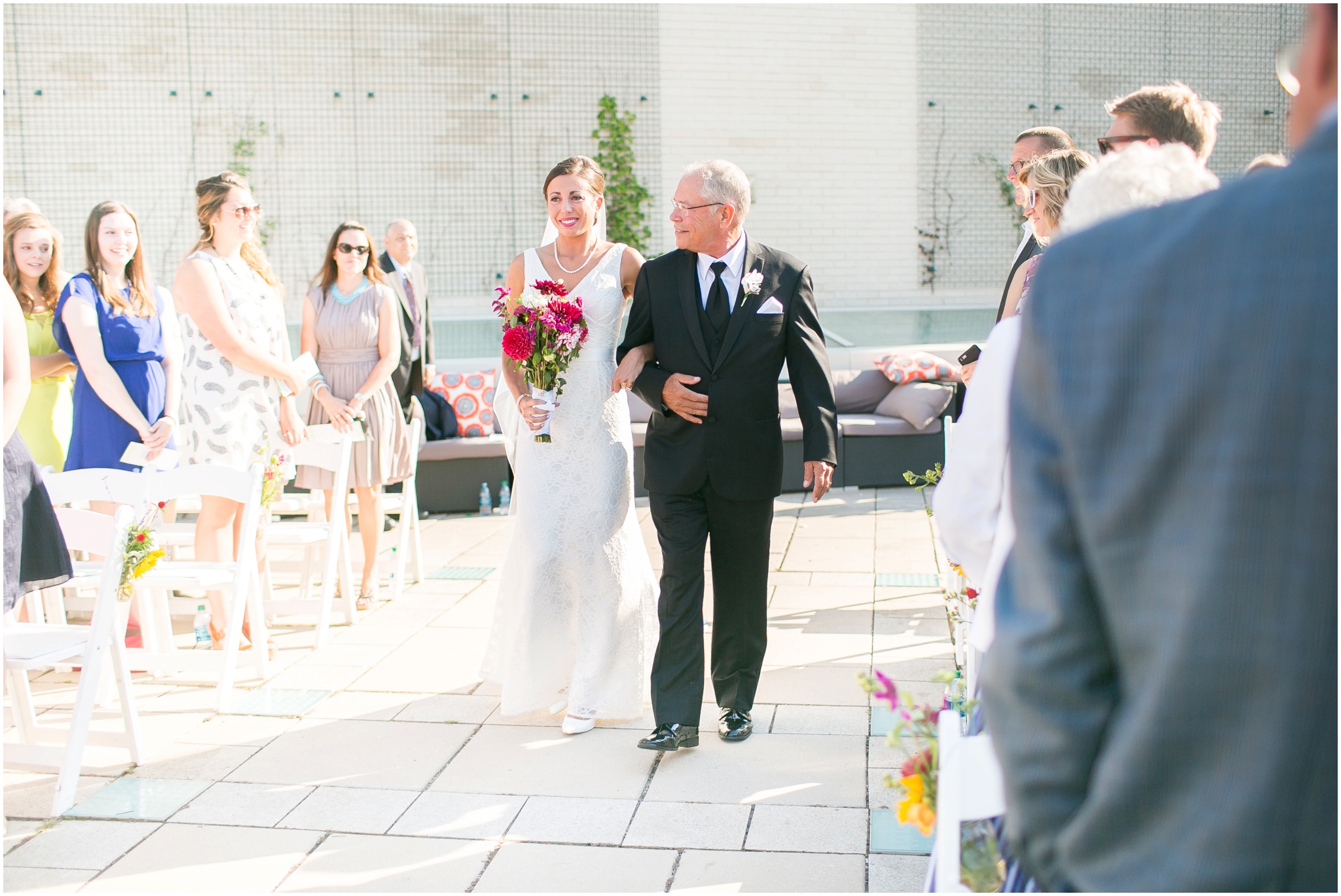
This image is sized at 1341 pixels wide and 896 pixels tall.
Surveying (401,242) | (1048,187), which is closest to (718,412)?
(1048,187)

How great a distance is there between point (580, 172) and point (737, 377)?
902 millimetres

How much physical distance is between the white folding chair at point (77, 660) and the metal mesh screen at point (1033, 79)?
12.1 meters

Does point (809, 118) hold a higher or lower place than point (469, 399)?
higher

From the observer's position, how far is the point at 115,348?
4.58m

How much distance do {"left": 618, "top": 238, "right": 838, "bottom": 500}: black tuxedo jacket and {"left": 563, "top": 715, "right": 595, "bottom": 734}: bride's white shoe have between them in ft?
2.73

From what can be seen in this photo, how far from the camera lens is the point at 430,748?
3.63 meters

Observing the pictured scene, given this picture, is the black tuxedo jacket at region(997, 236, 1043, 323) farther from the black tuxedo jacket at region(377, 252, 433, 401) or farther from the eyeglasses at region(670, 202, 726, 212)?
the black tuxedo jacket at region(377, 252, 433, 401)

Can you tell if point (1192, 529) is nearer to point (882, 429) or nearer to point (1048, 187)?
point (1048, 187)

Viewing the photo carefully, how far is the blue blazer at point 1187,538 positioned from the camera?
2.80ft

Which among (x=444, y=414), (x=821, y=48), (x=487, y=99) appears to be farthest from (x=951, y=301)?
(x=444, y=414)

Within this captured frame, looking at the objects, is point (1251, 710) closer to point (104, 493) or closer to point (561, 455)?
point (561, 455)

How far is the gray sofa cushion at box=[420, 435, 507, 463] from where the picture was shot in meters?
7.65

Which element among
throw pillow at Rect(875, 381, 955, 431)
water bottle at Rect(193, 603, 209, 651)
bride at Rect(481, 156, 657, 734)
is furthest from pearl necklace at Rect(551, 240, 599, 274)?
throw pillow at Rect(875, 381, 955, 431)

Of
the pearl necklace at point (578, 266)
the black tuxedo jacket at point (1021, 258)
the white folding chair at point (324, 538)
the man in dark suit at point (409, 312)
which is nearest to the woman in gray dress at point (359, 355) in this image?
the white folding chair at point (324, 538)
